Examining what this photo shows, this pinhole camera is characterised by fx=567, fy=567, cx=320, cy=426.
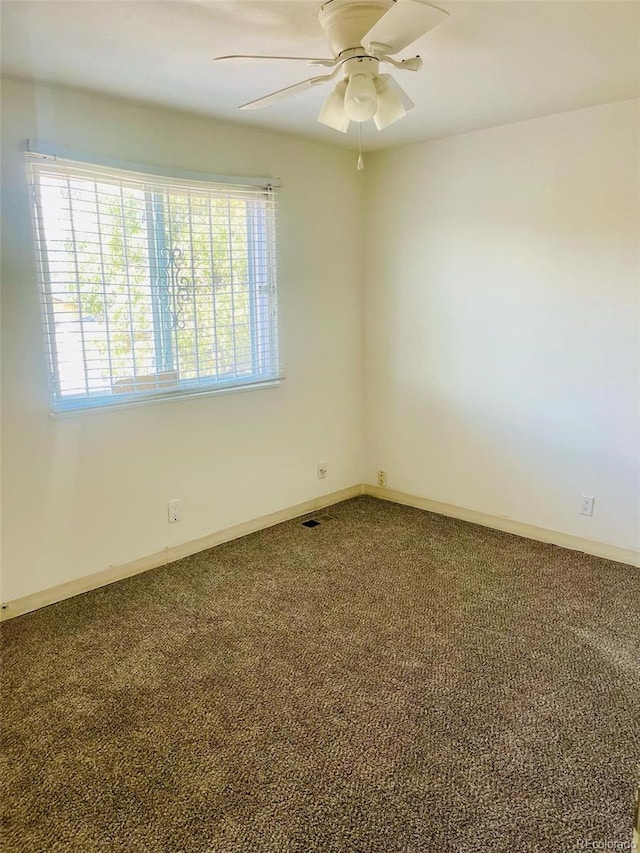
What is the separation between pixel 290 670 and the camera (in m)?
2.32

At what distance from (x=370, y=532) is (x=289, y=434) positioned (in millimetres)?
854

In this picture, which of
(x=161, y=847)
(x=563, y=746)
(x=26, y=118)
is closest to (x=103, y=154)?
(x=26, y=118)

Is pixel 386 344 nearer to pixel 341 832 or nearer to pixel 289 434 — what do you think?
pixel 289 434

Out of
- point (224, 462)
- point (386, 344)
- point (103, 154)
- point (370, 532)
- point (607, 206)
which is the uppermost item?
point (103, 154)

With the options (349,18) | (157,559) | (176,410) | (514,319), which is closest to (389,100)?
(349,18)

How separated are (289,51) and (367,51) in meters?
0.51

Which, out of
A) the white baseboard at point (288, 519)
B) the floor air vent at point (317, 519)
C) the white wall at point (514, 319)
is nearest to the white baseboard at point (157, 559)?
the white baseboard at point (288, 519)

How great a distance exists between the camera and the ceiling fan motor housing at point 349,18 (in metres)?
1.74

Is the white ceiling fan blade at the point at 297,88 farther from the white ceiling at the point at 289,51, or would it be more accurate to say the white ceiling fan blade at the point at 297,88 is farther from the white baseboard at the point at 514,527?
the white baseboard at the point at 514,527

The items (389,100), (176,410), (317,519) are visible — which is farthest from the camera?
(317,519)

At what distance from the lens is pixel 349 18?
1.78 metres

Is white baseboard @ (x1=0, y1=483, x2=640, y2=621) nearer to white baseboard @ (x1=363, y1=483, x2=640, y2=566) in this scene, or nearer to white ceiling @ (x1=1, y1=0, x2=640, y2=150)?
white baseboard @ (x1=363, y1=483, x2=640, y2=566)

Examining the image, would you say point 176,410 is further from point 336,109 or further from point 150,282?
point 336,109

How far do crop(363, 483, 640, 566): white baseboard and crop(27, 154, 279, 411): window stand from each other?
52.6 inches
